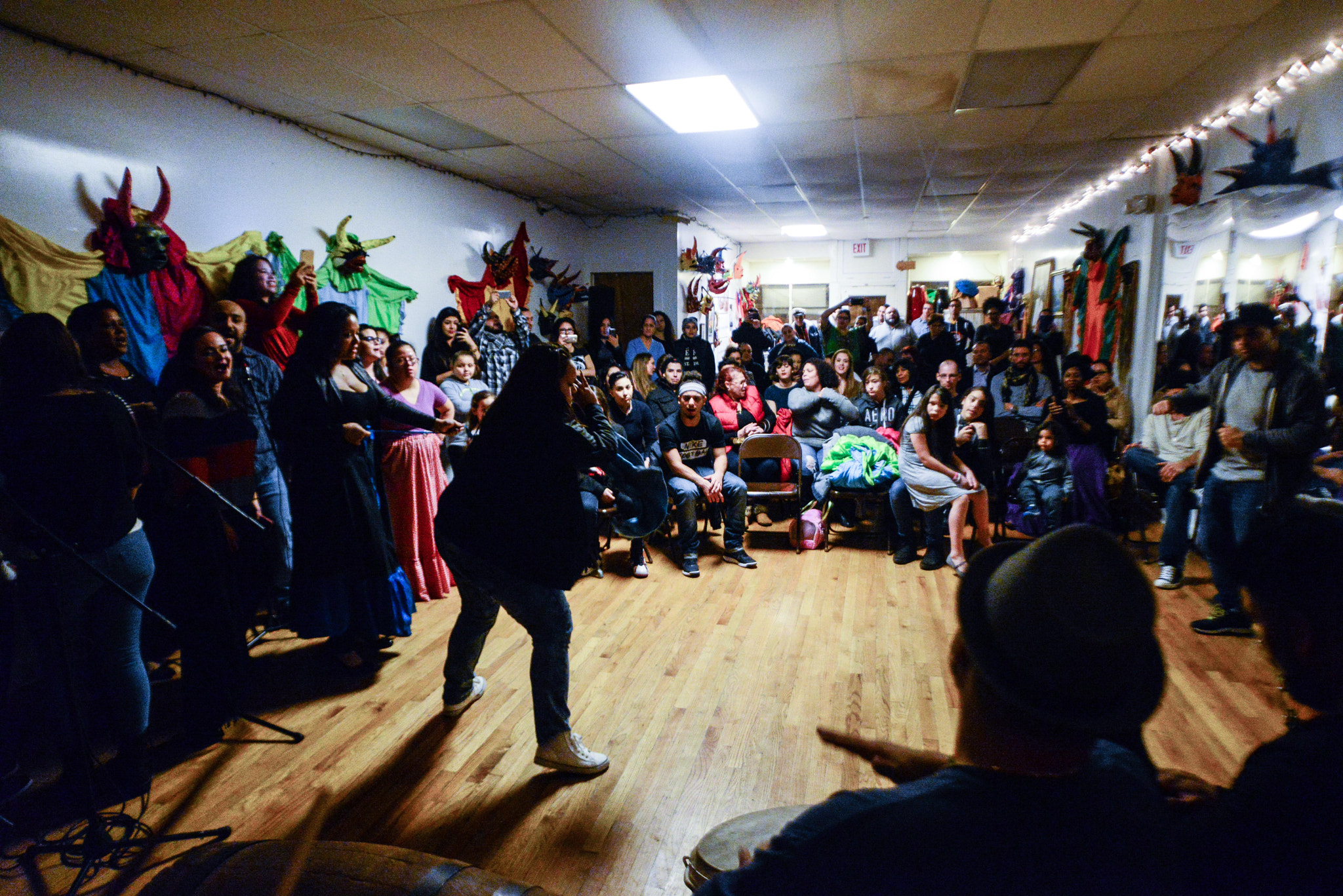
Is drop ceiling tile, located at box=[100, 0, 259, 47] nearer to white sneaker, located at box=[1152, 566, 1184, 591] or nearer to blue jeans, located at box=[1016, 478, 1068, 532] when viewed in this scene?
blue jeans, located at box=[1016, 478, 1068, 532]

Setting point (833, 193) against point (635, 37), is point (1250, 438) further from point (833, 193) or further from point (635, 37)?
point (833, 193)


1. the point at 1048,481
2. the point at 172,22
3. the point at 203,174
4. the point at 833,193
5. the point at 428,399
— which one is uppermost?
the point at 833,193

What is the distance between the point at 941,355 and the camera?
22.9 feet

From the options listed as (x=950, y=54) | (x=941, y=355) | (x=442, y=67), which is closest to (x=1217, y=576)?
(x=950, y=54)

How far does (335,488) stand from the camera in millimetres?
A: 2785

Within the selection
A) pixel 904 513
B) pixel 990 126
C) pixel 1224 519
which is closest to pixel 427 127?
pixel 990 126

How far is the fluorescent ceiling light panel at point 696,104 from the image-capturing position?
12.7 feet

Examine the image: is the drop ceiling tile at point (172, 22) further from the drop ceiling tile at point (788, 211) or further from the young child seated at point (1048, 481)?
the drop ceiling tile at point (788, 211)

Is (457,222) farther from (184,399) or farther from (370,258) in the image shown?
(184,399)

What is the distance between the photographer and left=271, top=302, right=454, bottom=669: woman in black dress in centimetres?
271

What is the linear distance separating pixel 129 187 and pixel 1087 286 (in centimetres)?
843

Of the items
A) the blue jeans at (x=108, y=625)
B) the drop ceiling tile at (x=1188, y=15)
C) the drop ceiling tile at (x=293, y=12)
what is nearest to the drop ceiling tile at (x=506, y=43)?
the drop ceiling tile at (x=293, y=12)

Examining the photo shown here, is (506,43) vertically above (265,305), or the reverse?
(506,43)

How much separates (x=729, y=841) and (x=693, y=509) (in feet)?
10.5
